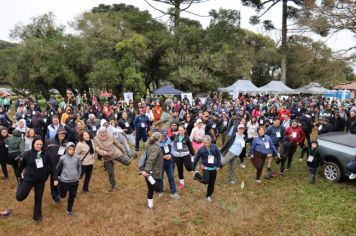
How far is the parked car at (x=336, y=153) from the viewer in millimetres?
7301

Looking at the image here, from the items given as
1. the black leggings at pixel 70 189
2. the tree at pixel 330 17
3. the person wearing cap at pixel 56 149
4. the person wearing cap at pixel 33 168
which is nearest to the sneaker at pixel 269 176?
the black leggings at pixel 70 189

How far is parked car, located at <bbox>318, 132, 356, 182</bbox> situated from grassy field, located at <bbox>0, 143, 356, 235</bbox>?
299 mm

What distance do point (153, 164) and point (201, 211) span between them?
1419 millimetres

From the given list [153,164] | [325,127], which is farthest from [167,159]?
[325,127]

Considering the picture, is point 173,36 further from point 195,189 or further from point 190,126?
point 195,189

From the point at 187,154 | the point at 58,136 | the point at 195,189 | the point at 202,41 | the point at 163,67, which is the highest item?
the point at 202,41

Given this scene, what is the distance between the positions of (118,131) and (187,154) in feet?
7.76

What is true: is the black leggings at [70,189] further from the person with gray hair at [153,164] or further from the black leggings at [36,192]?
the person with gray hair at [153,164]

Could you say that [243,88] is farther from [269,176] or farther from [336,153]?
[336,153]

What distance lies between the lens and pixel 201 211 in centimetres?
616

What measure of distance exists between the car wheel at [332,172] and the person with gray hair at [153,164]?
15.3 ft

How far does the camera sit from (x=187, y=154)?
275 inches

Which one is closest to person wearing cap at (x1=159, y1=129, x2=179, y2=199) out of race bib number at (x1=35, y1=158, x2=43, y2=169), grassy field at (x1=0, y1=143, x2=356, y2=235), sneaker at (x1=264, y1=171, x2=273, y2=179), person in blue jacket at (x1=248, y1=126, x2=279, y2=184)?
grassy field at (x1=0, y1=143, x2=356, y2=235)

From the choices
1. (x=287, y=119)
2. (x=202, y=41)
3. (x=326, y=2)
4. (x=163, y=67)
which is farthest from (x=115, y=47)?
(x=287, y=119)
